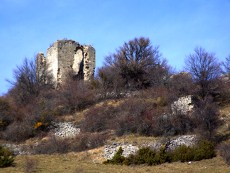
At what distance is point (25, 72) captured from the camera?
124ft

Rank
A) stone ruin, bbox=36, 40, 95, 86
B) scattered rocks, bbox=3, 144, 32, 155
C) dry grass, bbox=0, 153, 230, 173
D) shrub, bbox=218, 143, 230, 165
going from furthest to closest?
stone ruin, bbox=36, 40, 95, 86 → scattered rocks, bbox=3, 144, 32, 155 → shrub, bbox=218, 143, 230, 165 → dry grass, bbox=0, 153, 230, 173

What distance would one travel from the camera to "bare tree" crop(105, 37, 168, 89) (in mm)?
35625

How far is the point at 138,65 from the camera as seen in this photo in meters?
36.1

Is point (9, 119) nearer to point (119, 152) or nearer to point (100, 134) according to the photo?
point (100, 134)

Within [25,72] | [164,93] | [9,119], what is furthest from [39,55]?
[164,93]

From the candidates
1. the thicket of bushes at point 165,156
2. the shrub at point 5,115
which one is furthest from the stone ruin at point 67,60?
the thicket of bushes at point 165,156

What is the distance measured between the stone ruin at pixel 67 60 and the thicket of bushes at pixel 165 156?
816 inches

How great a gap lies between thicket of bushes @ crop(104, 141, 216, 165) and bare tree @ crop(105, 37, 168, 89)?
1579 centimetres

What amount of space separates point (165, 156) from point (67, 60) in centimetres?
2244

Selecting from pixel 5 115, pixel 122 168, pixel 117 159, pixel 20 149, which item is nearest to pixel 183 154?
pixel 117 159

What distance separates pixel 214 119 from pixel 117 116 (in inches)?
287

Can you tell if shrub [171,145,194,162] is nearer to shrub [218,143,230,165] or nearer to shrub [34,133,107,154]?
shrub [218,143,230,165]

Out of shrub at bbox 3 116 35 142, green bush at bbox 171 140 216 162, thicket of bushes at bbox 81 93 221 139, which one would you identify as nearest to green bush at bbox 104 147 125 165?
green bush at bbox 171 140 216 162

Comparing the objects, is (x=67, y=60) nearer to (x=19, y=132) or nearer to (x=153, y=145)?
(x=19, y=132)
